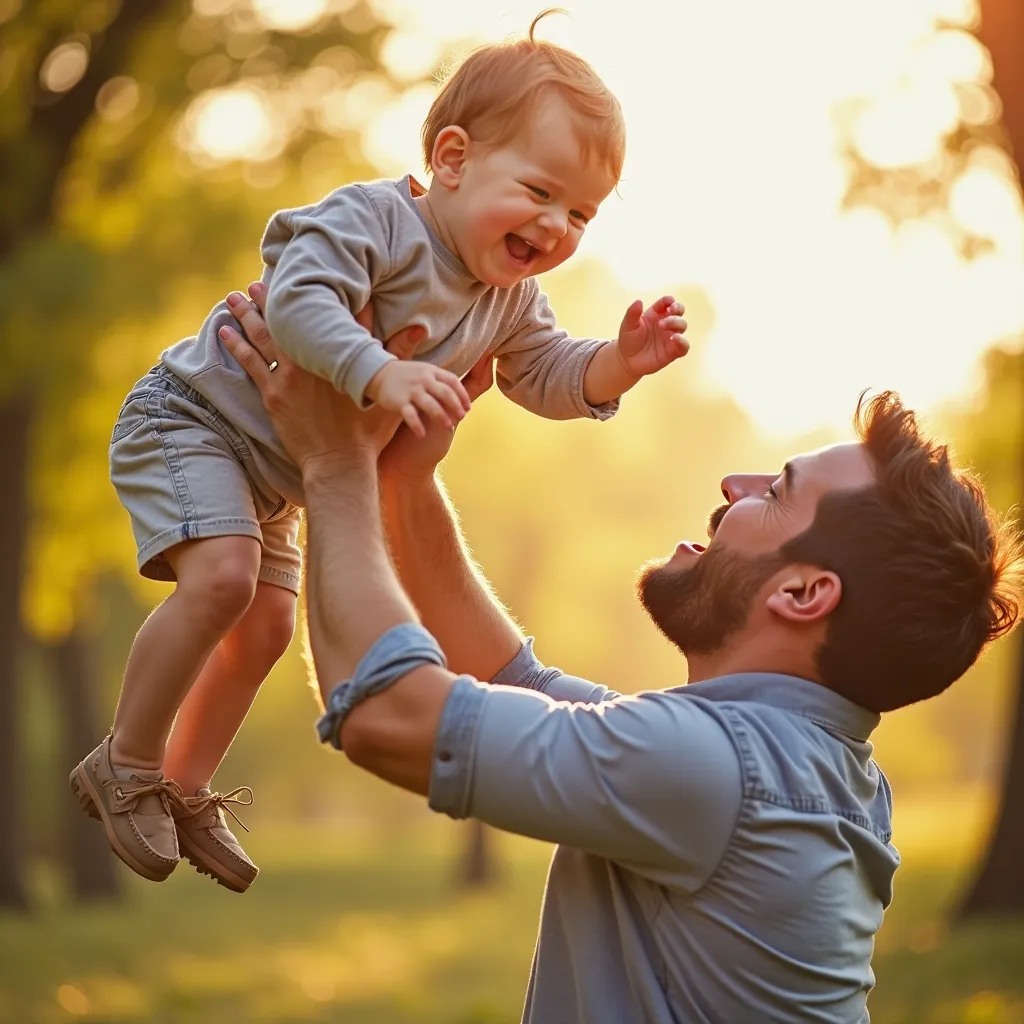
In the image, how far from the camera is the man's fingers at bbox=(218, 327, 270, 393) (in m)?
2.81

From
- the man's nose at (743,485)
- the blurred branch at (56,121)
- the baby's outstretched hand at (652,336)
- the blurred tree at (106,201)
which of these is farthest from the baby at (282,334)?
the blurred branch at (56,121)

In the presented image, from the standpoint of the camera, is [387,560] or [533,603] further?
[533,603]

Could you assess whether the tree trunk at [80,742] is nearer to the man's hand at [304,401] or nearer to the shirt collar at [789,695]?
the man's hand at [304,401]

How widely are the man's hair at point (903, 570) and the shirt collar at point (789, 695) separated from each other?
4 centimetres

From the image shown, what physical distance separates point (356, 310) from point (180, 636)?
73 centimetres

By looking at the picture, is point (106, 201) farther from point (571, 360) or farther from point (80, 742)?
point (571, 360)

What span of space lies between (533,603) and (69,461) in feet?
41.2

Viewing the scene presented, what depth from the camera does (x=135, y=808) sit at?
2.91 metres

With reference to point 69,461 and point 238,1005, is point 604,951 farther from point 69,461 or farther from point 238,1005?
point 69,461

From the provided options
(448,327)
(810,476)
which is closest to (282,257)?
(448,327)

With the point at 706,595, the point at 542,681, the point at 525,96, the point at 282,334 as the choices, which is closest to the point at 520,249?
the point at 525,96

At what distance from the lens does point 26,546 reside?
486 inches

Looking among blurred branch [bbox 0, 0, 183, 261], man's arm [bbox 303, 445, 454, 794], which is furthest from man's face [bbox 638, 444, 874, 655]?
blurred branch [bbox 0, 0, 183, 261]

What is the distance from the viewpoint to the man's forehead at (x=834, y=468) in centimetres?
284
